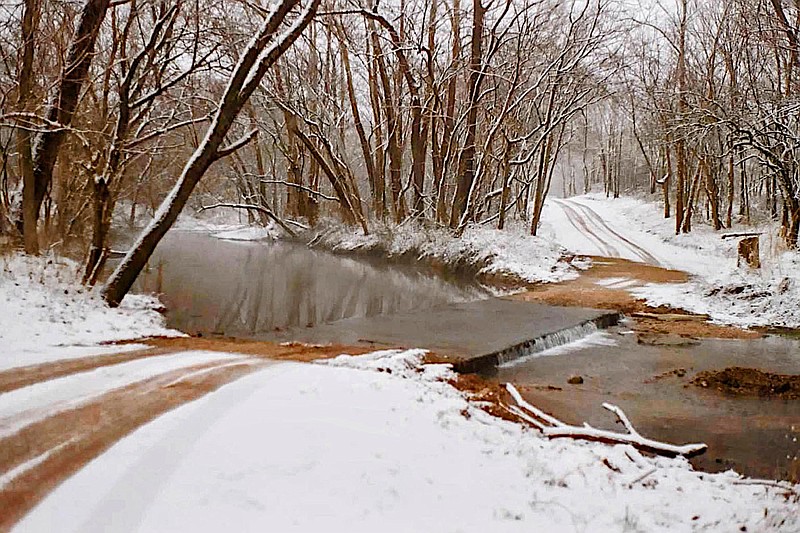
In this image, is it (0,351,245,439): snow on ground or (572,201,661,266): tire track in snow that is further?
(572,201,661,266): tire track in snow

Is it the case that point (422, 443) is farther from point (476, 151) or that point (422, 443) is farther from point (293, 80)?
point (293, 80)

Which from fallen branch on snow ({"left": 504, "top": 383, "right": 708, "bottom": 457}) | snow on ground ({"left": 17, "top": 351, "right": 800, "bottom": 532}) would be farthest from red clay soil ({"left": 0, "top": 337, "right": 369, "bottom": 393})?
fallen branch on snow ({"left": 504, "top": 383, "right": 708, "bottom": 457})

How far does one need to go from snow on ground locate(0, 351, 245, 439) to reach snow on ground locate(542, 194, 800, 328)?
11034mm

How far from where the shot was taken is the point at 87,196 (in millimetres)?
14555

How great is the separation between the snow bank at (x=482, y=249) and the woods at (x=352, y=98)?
66 cm

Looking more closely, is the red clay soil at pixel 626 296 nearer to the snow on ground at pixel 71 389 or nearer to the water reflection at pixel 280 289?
the water reflection at pixel 280 289

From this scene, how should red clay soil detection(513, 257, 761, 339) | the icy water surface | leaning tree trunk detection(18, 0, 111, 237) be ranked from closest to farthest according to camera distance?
the icy water surface < leaning tree trunk detection(18, 0, 111, 237) < red clay soil detection(513, 257, 761, 339)

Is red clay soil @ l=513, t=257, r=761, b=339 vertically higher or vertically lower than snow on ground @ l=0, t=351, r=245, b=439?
lower

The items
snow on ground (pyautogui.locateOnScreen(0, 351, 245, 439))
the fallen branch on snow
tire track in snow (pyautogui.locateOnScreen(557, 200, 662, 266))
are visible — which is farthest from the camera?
tire track in snow (pyautogui.locateOnScreen(557, 200, 662, 266))

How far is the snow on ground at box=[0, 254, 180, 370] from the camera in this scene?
320 inches

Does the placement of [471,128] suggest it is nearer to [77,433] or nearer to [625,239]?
[625,239]

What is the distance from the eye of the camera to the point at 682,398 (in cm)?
888

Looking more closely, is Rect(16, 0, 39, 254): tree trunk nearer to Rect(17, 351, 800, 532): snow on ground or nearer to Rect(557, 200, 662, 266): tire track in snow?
Rect(17, 351, 800, 532): snow on ground

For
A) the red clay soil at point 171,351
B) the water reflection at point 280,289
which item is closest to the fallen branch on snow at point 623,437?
the red clay soil at point 171,351
